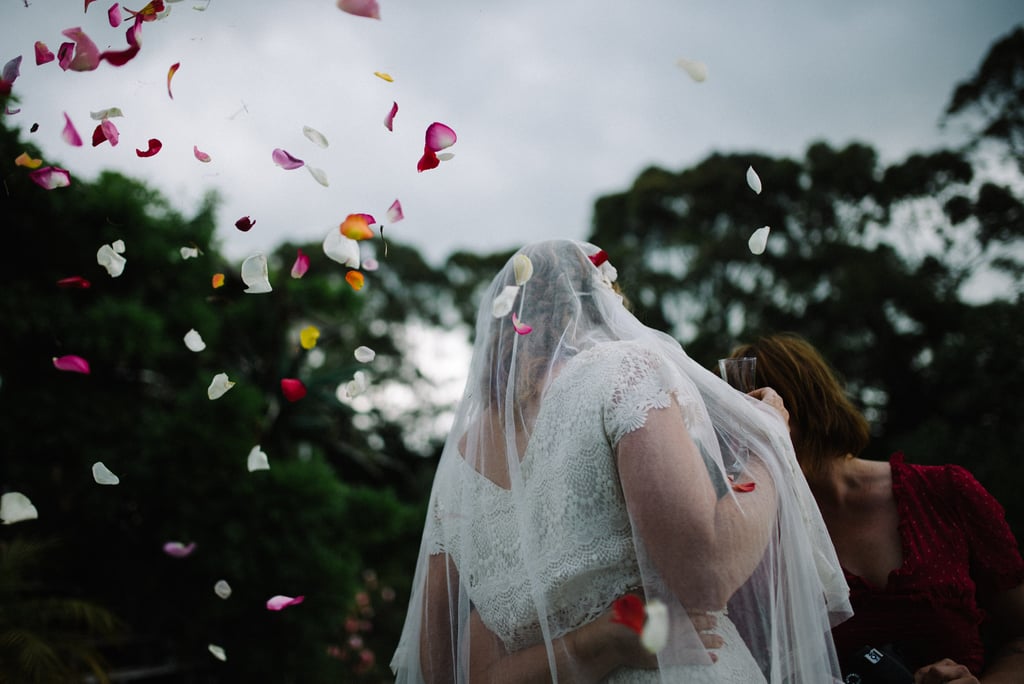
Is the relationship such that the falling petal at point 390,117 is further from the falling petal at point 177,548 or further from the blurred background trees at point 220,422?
the falling petal at point 177,548

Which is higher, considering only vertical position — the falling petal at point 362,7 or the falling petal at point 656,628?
the falling petal at point 362,7

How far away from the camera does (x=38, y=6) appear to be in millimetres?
1902

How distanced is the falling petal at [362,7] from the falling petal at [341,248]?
0.60 m

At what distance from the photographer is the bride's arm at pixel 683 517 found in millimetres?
1314

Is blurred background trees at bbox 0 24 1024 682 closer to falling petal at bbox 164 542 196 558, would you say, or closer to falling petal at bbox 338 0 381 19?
A: falling petal at bbox 164 542 196 558

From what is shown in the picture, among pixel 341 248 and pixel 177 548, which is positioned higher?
pixel 341 248

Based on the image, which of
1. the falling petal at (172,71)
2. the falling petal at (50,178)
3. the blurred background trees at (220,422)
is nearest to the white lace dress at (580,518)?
the falling petal at (172,71)

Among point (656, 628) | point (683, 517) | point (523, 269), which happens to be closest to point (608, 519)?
point (683, 517)

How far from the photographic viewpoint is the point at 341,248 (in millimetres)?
2055

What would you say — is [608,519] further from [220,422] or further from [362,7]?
[220,422]

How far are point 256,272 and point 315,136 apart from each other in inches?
17.7

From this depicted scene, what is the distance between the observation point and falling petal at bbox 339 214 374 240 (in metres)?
2.07

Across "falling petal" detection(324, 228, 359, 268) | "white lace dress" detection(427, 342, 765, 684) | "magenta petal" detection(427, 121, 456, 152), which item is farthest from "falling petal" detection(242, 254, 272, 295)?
"white lace dress" detection(427, 342, 765, 684)

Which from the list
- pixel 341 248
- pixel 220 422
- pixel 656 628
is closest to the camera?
pixel 656 628
